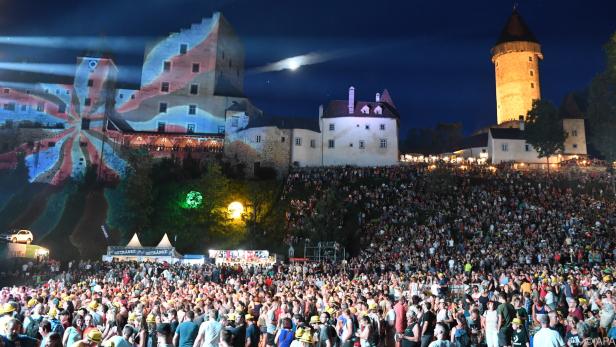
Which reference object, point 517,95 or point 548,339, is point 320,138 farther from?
point 548,339

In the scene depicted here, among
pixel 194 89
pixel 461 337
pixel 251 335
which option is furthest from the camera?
pixel 194 89

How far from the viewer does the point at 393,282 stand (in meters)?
20.2

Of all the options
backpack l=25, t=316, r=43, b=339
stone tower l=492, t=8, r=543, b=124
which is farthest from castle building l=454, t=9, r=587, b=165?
backpack l=25, t=316, r=43, b=339

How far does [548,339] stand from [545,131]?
58.6 metres

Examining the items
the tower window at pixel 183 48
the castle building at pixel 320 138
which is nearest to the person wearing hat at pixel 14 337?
the castle building at pixel 320 138

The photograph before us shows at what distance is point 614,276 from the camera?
69.4ft

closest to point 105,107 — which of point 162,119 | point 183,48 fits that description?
point 162,119

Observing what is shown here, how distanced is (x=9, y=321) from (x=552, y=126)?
211 ft

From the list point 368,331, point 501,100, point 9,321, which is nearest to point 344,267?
point 368,331

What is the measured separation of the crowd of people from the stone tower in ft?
107

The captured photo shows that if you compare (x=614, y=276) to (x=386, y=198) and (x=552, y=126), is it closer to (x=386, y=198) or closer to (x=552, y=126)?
(x=386, y=198)

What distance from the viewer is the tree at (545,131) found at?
202ft

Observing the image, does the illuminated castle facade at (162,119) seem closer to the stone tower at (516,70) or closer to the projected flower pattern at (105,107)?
the projected flower pattern at (105,107)

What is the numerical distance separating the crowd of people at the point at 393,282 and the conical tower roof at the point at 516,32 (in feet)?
130
